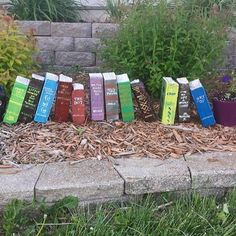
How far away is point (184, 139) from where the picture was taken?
2.89m

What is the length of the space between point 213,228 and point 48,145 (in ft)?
3.56

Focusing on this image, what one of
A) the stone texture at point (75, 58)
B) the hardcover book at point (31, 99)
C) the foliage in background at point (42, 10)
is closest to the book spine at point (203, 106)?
the hardcover book at point (31, 99)

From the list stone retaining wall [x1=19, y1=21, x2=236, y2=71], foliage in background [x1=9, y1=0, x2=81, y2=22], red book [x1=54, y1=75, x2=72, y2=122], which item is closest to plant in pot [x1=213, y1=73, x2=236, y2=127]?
red book [x1=54, y1=75, x2=72, y2=122]

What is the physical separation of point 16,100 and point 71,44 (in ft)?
5.23

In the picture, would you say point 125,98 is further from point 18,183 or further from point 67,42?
point 67,42

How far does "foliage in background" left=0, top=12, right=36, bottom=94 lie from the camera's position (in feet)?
10.4

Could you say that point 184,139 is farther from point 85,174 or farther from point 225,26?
point 225,26

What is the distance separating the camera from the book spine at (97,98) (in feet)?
9.87

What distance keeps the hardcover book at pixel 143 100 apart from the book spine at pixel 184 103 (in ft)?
0.58

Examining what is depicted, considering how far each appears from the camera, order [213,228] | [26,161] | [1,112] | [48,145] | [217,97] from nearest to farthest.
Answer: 1. [213,228]
2. [26,161]
3. [48,145]
4. [1,112]
5. [217,97]

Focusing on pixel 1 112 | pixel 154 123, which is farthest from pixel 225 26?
pixel 1 112

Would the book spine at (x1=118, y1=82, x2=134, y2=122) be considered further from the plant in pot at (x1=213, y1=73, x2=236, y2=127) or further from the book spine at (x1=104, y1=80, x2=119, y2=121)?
the plant in pot at (x1=213, y1=73, x2=236, y2=127)

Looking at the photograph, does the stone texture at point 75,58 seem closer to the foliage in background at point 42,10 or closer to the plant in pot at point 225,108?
the foliage in background at point 42,10

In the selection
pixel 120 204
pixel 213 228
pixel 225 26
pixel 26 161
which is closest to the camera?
pixel 213 228
